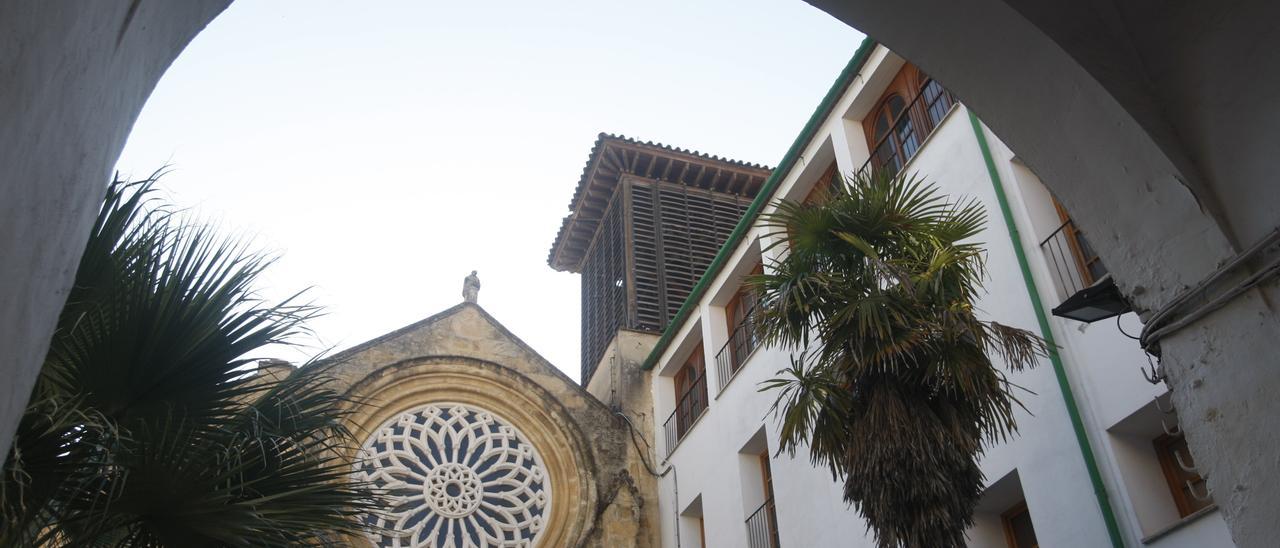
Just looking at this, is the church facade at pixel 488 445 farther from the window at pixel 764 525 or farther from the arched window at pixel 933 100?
the arched window at pixel 933 100

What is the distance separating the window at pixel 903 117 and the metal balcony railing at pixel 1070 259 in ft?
7.06

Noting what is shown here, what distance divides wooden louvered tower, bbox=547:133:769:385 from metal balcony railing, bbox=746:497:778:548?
19.3ft

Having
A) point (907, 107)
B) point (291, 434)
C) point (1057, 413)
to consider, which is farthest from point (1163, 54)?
point (907, 107)

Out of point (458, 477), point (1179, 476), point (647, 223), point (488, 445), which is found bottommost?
point (1179, 476)

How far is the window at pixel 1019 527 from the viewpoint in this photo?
921 cm

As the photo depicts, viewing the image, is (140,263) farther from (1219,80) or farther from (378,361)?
(378,361)

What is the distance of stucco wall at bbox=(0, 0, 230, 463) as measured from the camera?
1594 millimetres

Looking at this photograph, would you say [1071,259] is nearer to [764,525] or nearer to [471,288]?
[764,525]

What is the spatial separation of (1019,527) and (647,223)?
1213cm

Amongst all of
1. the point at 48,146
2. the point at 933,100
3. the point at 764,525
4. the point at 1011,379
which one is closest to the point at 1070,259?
the point at 1011,379

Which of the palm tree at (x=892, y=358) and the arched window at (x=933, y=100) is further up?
the arched window at (x=933, y=100)

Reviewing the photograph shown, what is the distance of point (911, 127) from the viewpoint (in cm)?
1183

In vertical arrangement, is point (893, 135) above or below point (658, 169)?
below

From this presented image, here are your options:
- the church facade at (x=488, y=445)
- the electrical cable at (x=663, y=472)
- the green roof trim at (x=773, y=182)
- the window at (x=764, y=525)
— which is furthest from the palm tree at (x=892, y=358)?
the church facade at (x=488, y=445)
